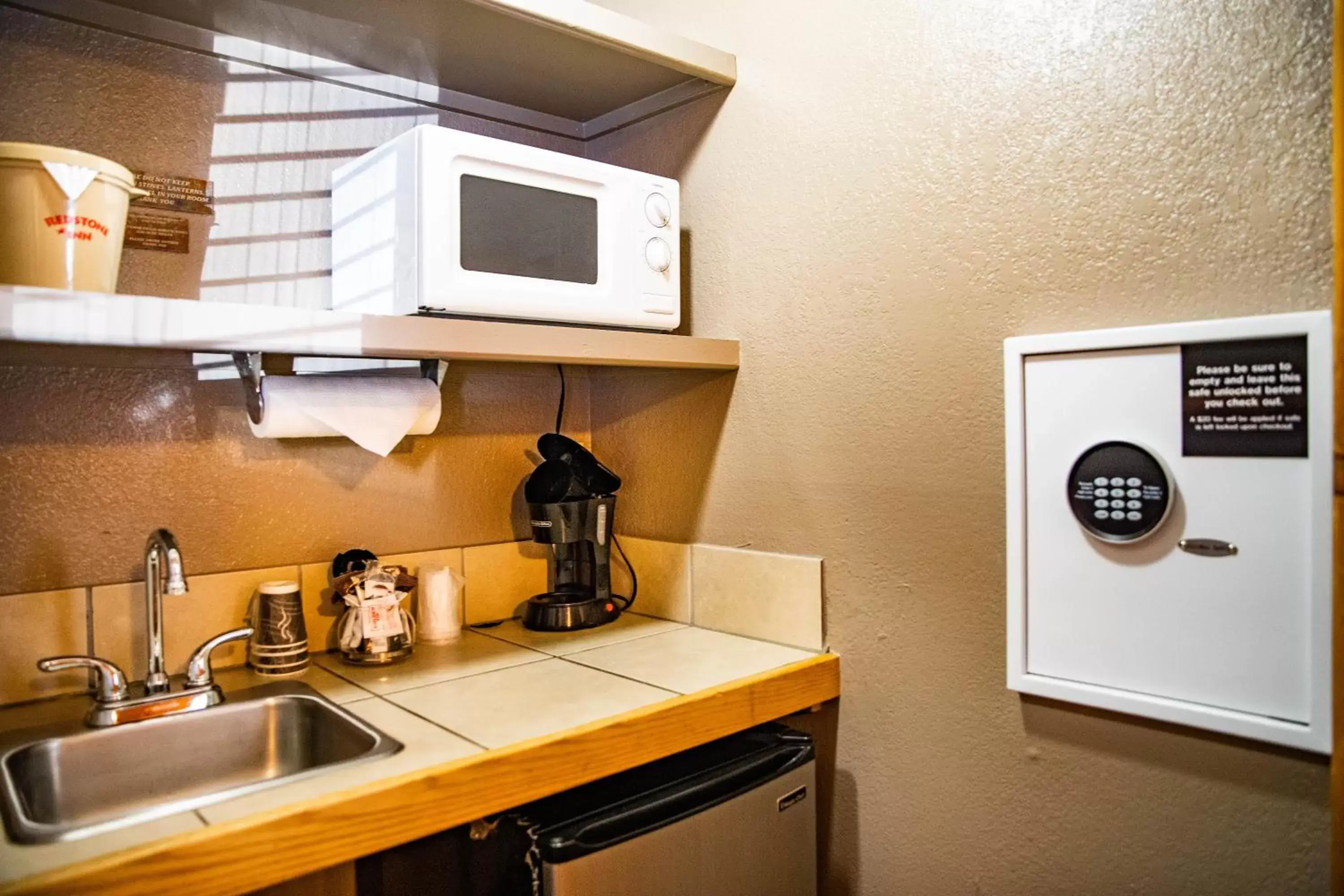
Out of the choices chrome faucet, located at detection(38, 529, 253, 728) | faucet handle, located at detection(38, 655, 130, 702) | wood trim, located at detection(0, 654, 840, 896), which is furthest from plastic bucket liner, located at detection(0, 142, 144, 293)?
wood trim, located at detection(0, 654, 840, 896)

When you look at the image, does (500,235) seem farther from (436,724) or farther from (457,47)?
(436,724)

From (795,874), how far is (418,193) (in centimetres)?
118

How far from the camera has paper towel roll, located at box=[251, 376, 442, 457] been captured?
1350mm

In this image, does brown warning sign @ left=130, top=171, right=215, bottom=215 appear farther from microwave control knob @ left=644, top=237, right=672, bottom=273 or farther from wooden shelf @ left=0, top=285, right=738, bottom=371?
microwave control knob @ left=644, top=237, right=672, bottom=273

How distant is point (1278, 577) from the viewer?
39.6 inches

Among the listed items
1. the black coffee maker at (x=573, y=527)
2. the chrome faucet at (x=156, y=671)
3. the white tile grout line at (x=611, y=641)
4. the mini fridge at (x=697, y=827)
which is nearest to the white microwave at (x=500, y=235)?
the black coffee maker at (x=573, y=527)

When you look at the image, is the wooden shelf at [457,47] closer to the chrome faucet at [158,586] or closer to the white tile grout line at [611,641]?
the chrome faucet at [158,586]

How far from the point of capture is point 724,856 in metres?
1.24

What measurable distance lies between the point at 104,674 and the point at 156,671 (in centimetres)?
7

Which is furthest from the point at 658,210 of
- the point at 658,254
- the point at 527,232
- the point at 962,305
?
the point at 962,305

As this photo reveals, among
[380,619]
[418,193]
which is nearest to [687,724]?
[380,619]

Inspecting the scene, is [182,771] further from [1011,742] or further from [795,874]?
[1011,742]

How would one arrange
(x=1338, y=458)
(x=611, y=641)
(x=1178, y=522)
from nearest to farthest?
1. (x=1338, y=458)
2. (x=1178, y=522)
3. (x=611, y=641)

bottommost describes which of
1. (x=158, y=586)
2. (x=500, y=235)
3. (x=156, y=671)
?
(x=156, y=671)
